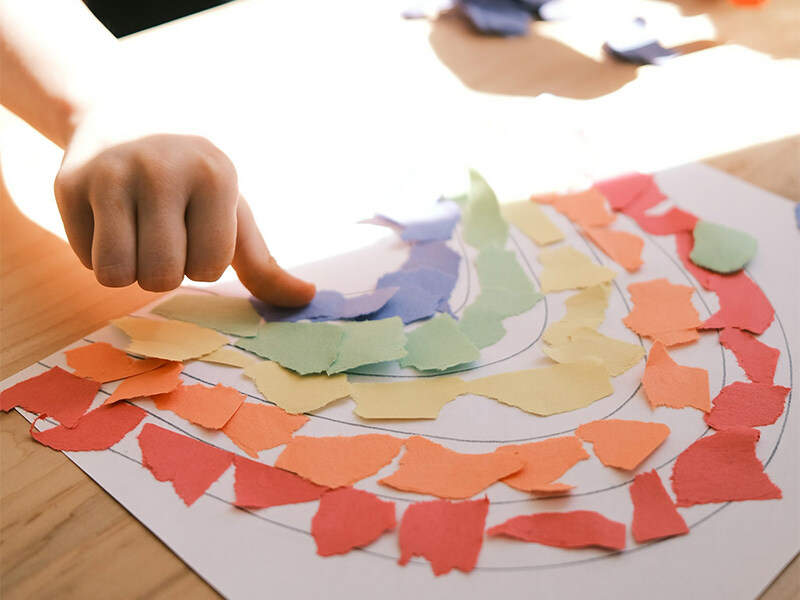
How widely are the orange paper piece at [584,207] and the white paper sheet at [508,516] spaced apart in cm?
16

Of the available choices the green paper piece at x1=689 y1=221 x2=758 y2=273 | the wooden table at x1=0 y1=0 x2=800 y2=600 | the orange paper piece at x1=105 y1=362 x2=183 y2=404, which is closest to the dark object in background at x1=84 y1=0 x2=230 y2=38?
the wooden table at x1=0 y1=0 x2=800 y2=600

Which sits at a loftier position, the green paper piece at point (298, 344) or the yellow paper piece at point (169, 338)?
the yellow paper piece at point (169, 338)

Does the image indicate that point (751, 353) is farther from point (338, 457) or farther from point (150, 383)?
point (150, 383)

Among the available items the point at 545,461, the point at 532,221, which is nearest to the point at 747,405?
the point at 545,461

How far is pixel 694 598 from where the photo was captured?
16.0 inches

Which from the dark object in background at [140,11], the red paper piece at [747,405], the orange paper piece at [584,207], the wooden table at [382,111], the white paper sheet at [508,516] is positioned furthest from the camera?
the dark object in background at [140,11]

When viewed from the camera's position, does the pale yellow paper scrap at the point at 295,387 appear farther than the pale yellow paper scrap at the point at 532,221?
No

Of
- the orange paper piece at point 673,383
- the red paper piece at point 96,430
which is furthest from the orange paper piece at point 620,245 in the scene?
the red paper piece at point 96,430

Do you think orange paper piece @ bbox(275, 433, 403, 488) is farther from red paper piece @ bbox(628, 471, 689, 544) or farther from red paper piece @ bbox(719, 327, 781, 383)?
red paper piece @ bbox(719, 327, 781, 383)

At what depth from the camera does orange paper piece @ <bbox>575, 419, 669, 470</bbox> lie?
484mm

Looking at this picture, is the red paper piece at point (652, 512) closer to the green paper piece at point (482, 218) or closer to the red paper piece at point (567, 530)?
the red paper piece at point (567, 530)

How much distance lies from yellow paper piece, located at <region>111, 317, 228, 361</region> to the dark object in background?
2.27 feet

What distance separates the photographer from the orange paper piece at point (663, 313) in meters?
0.59

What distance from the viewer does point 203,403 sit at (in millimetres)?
524
